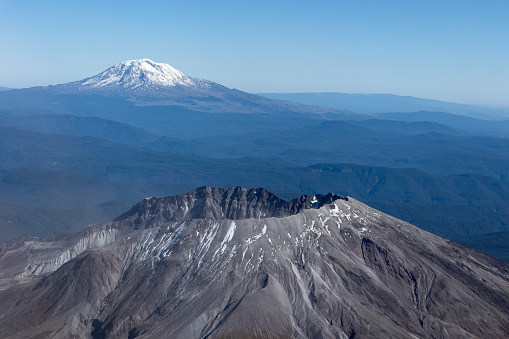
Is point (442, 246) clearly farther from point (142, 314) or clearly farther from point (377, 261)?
point (142, 314)

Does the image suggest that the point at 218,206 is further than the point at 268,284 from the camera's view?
Yes

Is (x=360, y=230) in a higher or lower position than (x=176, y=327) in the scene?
higher

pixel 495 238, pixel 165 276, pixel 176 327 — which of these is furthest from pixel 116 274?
pixel 495 238

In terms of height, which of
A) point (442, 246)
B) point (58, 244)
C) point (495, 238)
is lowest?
point (495, 238)

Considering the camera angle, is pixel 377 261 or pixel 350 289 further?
pixel 377 261

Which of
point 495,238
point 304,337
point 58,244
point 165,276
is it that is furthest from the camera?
point 495,238

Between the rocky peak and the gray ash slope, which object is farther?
the rocky peak

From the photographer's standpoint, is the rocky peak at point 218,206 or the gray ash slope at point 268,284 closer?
the gray ash slope at point 268,284

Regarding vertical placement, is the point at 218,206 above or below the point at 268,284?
above
